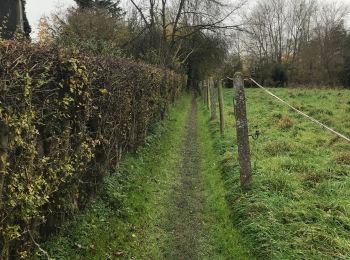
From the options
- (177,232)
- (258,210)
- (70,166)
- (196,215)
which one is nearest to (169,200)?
(196,215)

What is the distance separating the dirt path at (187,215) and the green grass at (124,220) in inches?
7.6

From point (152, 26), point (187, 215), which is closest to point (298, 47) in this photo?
point (152, 26)

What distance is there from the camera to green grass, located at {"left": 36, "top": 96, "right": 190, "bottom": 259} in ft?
16.7

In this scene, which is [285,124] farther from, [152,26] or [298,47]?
[298,47]

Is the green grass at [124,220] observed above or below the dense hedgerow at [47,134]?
below

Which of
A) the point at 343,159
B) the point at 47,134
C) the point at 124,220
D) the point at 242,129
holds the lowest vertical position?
the point at 124,220

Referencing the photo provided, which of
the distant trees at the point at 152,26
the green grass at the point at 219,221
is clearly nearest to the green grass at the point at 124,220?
the green grass at the point at 219,221

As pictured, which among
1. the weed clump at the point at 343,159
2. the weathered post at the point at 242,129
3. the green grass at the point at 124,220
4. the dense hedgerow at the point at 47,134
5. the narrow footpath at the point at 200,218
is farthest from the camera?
the weed clump at the point at 343,159

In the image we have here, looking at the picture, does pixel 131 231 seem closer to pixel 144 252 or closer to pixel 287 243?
pixel 144 252

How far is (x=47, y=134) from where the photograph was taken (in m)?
4.69

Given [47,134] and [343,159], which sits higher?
[47,134]

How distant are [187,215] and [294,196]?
1.77 m

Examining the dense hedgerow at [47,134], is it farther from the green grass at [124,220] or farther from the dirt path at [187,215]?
the dirt path at [187,215]

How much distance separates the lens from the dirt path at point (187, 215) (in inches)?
215
